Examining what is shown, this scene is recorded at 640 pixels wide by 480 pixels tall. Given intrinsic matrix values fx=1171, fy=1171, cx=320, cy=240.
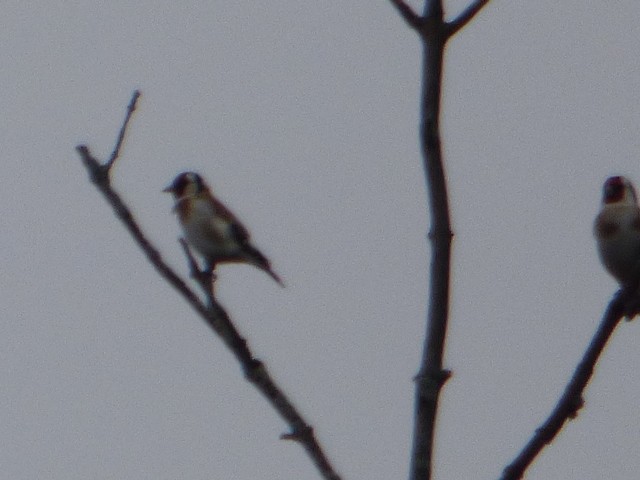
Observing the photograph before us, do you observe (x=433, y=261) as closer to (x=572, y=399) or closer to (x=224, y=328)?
(x=572, y=399)

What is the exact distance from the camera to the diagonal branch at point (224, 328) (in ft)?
7.18

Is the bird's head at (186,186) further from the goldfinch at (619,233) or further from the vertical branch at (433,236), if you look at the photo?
the vertical branch at (433,236)

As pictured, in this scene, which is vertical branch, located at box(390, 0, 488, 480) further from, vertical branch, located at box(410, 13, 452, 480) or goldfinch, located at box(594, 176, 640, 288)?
goldfinch, located at box(594, 176, 640, 288)

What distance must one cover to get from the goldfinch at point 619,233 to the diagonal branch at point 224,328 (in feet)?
7.64

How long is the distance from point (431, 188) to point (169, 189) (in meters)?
5.92

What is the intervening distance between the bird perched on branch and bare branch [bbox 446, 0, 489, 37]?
494 cm

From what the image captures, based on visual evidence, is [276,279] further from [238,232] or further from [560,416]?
[560,416]

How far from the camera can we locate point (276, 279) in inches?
294

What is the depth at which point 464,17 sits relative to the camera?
2.19m

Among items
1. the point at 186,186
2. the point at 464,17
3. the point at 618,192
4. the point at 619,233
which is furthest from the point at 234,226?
the point at 464,17

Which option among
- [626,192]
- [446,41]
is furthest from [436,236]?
[626,192]

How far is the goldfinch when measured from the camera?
4.66 m

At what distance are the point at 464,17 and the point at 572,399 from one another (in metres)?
0.73

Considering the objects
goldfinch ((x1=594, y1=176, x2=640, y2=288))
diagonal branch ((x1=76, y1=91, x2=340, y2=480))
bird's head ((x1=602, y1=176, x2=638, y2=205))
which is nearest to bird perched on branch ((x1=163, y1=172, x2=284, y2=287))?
bird's head ((x1=602, y1=176, x2=638, y2=205))
